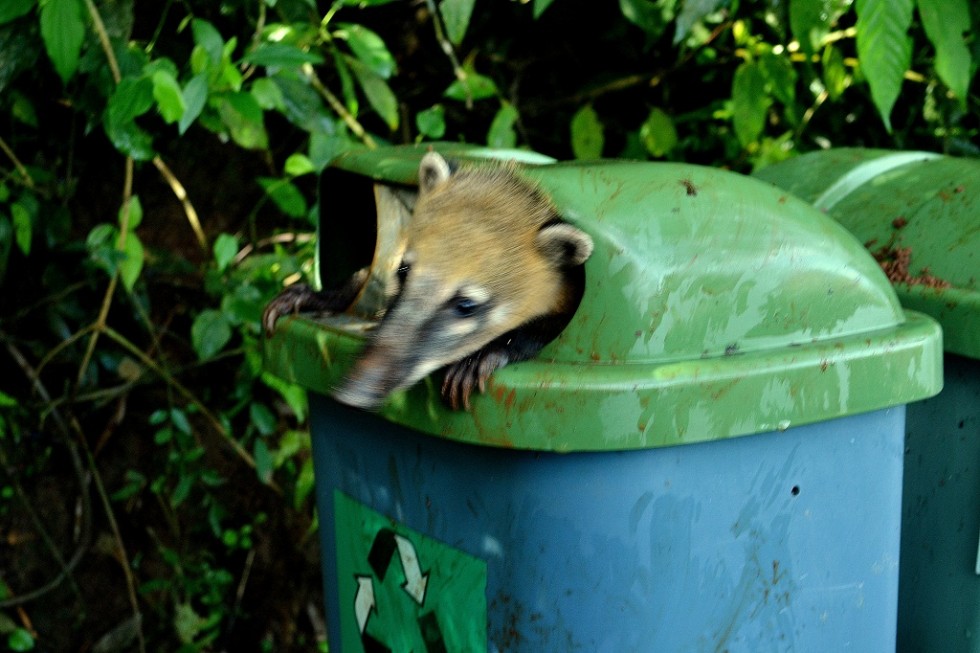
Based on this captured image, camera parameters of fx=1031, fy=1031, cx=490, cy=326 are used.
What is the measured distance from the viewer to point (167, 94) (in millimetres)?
2338

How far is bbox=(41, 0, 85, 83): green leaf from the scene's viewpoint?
7.79 ft

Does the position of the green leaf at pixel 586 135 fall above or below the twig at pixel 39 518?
above

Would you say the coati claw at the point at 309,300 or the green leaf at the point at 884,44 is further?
the green leaf at the point at 884,44

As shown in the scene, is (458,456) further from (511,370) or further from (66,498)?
(66,498)

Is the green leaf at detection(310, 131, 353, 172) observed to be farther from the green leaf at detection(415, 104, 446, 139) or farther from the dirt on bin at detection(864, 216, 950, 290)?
the dirt on bin at detection(864, 216, 950, 290)

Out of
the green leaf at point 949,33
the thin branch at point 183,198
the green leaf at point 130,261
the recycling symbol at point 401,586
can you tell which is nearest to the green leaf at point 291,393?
the green leaf at point 130,261

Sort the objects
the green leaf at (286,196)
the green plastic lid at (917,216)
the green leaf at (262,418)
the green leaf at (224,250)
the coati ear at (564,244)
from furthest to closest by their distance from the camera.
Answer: the green leaf at (262,418) < the green leaf at (286,196) < the green leaf at (224,250) < the green plastic lid at (917,216) < the coati ear at (564,244)

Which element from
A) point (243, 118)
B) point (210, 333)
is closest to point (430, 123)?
point (243, 118)

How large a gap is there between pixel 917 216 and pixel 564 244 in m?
0.77

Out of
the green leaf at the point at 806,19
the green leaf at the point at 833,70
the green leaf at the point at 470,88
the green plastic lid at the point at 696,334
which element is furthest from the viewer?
the green leaf at the point at 833,70

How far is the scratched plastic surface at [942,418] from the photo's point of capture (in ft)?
5.79

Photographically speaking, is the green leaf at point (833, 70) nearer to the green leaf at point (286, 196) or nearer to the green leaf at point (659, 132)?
the green leaf at point (659, 132)

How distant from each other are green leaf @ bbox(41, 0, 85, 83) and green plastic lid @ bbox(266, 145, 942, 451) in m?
1.28

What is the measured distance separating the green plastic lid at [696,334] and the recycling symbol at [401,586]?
263mm
